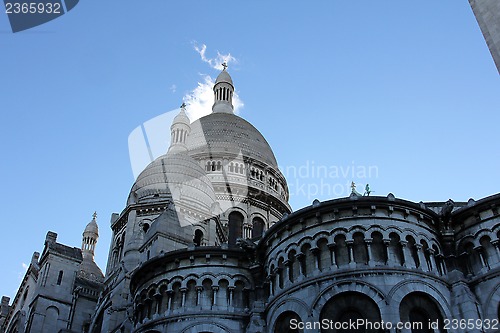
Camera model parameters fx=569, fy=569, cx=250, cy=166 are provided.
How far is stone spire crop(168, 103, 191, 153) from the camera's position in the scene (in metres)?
54.1

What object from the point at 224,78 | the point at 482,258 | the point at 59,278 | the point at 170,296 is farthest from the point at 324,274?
the point at 224,78

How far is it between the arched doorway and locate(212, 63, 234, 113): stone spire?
44191mm

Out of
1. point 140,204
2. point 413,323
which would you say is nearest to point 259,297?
point 413,323

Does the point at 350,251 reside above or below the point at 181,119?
below

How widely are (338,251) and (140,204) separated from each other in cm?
2220

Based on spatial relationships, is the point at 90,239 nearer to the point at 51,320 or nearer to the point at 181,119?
the point at 181,119

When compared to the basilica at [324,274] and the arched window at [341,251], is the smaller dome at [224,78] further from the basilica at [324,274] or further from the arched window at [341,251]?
the arched window at [341,251]

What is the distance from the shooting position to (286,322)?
26938mm

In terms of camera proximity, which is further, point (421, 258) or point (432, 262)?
point (432, 262)

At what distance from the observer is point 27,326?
43438 mm

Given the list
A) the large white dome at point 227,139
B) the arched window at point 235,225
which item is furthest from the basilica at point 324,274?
the large white dome at point 227,139

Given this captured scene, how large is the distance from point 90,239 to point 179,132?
785 inches

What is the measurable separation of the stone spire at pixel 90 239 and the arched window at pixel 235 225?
64.0ft

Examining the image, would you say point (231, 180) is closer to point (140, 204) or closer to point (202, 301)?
point (140, 204)
